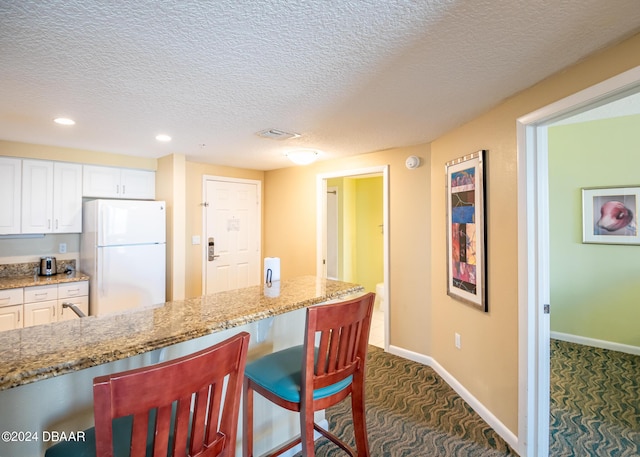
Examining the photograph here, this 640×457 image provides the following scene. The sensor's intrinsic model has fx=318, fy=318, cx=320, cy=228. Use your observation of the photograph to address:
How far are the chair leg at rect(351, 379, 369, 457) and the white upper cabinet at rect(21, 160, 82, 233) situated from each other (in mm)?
3566

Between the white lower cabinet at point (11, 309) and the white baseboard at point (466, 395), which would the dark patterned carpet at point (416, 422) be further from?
the white lower cabinet at point (11, 309)

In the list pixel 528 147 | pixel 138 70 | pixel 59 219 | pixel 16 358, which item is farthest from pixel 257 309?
pixel 59 219

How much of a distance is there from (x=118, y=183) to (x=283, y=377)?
3.43m

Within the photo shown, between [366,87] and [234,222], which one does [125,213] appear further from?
[366,87]

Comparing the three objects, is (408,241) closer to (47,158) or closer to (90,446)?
(90,446)

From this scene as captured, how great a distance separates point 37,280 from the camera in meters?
3.16

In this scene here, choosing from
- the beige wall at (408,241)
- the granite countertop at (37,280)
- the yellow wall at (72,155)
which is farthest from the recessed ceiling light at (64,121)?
the beige wall at (408,241)

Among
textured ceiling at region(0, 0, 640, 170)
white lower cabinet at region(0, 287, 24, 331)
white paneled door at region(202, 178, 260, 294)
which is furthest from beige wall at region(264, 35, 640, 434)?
white lower cabinet at region(0, 287, 24, 331)

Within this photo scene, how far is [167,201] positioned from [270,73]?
8.67 ft

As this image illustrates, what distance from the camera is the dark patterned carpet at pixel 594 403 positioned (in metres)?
2.07

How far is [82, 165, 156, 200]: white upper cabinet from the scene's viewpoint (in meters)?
3.58

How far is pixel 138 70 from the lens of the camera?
1.69m

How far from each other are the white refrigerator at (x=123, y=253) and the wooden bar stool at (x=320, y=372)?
2453 mm

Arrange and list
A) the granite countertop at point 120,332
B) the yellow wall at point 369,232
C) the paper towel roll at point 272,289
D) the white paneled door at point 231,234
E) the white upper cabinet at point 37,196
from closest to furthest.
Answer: the granite countertop at point 120,332, the paper towel roll at point 272,289, the white upper cabinet at point 37,196, the white paneled door at point 231,234, the yellow wall at point 369,232
